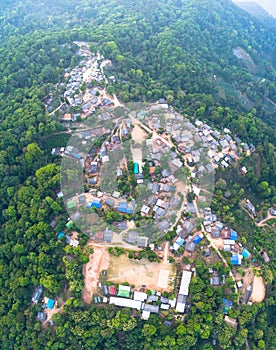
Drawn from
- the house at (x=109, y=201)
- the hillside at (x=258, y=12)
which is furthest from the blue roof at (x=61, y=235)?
the hillside at (x=258, y=12)

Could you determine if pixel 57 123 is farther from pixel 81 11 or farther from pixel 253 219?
pixel 81 11

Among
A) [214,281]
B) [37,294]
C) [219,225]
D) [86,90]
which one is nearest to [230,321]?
[214,281]

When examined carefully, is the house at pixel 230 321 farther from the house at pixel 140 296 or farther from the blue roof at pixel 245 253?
the house at pixel 140 296

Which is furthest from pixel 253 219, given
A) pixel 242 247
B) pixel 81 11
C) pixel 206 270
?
pixel 81 11

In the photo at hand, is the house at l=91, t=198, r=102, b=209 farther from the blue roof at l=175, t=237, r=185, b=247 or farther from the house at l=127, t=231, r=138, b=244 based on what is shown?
the blue roof at l=175, t=237, r=185, b=247

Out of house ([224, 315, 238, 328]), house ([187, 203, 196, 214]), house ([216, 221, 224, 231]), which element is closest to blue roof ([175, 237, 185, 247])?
house ([187, 203, 196, 214])

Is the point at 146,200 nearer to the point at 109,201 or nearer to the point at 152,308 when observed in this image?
the point at 109,201
